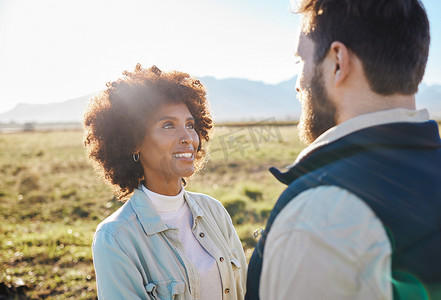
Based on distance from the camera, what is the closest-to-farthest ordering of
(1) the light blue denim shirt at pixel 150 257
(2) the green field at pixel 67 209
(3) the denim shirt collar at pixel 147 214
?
(1) the light blue denim shirt at pixel 150 257, (3) the denim shirt collar at pixel 147 214, (2) the green field at pixel 67 209

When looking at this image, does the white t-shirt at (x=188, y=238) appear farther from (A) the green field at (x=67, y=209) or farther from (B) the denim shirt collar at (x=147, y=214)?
(A) the green field at (x=67, y=209)

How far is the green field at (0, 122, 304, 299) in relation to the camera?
16.9 feet

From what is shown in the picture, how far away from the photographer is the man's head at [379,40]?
1358mm

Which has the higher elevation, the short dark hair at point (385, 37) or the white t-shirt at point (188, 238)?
the short dark hair at point (385, 37)

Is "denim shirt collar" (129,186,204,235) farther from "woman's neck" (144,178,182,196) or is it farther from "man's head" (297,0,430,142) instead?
"man's head" (297,0,430,142)

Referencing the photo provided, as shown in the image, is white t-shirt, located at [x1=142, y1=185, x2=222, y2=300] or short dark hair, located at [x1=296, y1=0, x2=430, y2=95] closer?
short dark hair, located at [x1=296, y1=0, x2=430, y2=95]

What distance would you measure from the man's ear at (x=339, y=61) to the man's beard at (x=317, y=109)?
0.08m

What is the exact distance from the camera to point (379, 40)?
4.45 ft

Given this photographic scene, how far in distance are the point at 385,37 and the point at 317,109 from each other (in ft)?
1.30

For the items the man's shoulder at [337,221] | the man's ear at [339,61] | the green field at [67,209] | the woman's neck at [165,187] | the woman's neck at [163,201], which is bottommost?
the green field at [67,209]

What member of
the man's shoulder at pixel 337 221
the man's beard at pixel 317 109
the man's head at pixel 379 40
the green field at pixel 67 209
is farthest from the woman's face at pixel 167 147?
the man's shoulder at pixel 337 221

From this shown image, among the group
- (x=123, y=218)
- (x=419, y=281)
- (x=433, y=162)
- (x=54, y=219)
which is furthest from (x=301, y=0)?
(x=54, y=219)

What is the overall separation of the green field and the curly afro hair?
1141 millimetres

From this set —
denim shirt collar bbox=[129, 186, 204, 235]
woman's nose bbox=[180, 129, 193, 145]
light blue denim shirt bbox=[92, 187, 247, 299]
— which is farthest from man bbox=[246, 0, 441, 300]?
woman's nose bbox=[180, 129, 193, 145]
